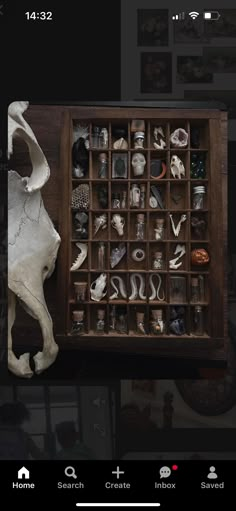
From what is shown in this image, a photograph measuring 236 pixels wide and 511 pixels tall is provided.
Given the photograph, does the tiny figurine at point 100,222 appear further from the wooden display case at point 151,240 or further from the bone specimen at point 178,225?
the bone specimen at point 178,225

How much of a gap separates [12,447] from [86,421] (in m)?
0.17

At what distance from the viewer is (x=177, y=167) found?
3.60 ft

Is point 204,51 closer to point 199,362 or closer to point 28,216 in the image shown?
point 28,216

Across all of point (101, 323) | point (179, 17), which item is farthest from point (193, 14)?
point (101, 323)

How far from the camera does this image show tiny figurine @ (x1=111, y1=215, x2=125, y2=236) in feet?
3.59

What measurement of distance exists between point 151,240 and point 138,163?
22 cm

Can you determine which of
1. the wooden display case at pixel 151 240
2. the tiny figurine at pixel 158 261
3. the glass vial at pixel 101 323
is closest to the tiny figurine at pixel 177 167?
the wooden display case at pixel 151 240

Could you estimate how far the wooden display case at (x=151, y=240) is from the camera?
106 centimetres

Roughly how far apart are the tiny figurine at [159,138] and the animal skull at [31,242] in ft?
1.03
